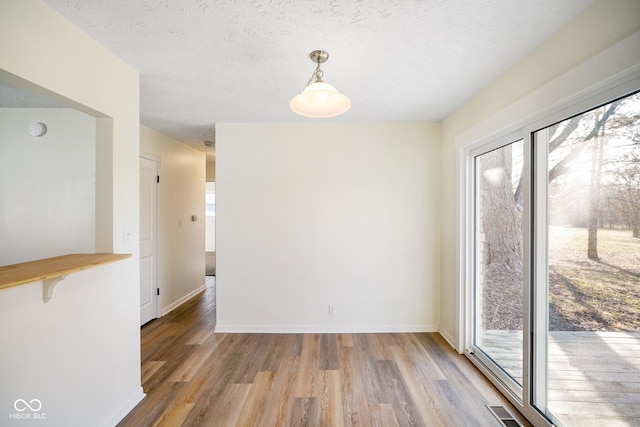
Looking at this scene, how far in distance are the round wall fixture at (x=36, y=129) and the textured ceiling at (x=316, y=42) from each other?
101 centimetres

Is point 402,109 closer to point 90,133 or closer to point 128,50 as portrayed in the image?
point 128,50

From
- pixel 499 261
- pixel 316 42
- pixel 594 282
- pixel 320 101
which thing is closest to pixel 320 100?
pixel 320 101

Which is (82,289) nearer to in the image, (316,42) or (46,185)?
(46,185)

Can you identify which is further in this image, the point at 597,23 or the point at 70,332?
the point at 70,332

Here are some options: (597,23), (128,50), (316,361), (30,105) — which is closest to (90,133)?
(30,105)

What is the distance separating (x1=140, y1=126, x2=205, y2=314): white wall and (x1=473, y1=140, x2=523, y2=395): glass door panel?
3.89 m

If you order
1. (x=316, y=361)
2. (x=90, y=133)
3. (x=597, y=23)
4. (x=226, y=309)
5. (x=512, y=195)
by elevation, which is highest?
(x=597, y=23)

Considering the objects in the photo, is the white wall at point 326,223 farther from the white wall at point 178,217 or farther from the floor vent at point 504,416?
the floor vent at point 504,416

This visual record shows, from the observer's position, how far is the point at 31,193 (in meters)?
2.53

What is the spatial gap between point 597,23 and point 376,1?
1113mm

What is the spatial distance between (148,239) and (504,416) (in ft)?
13.2

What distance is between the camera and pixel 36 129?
2.54 meters

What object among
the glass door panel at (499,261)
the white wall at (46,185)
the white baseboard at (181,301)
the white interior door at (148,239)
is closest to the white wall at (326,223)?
the glass door panel at (499,261)

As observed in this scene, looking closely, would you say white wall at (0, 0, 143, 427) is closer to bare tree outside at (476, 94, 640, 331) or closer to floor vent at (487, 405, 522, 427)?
floor vent at (487, 405, 522, 427)
